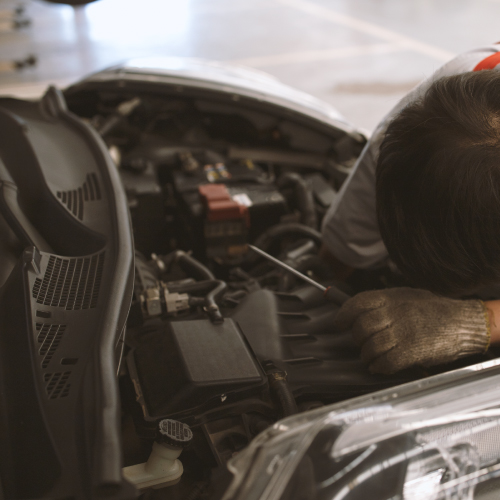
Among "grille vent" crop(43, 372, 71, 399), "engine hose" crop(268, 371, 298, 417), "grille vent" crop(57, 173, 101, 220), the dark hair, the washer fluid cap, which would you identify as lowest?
"engine hose" crop(268, 371, 298, 417)

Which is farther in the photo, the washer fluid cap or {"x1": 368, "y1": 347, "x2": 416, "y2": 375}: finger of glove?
{"x1": 368, "y1": 347, "x2": 416, "y2": 375}: finger of glove

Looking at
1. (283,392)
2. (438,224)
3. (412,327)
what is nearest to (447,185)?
(438,224)

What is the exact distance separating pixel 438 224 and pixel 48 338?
58 centimetres

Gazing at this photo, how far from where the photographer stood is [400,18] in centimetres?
573

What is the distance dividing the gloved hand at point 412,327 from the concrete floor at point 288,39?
2.81 m

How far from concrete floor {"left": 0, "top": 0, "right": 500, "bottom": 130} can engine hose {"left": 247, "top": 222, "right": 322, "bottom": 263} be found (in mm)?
2402

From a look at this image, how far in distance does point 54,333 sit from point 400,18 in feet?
20.1

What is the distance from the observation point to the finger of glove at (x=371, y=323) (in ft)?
2.71

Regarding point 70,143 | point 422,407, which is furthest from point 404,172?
point 70,143

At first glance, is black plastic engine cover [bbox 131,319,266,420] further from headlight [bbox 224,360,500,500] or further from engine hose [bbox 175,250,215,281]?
engine hose [bbox 175,250,215,281]

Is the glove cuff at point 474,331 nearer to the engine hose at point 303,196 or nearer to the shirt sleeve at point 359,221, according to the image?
the shirt sleeve at point 359,221

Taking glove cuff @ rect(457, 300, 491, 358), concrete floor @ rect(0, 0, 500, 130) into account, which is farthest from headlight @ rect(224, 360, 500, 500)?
concrete floor @ rect(0, 0, 500, 130)

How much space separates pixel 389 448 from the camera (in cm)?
57

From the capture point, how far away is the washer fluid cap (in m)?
0.64
